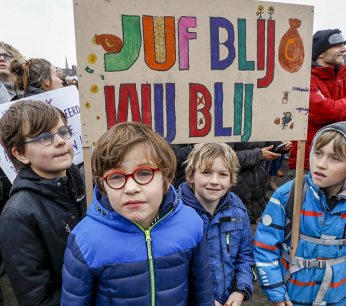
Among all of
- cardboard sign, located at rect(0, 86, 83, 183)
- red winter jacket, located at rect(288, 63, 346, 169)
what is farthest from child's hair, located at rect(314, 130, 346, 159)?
cardboard sign, located at rect(0, 86, 83, 183)

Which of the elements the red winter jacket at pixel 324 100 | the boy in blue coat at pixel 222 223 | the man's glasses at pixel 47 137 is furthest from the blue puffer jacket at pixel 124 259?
the red winter jacket at pixel 324 100

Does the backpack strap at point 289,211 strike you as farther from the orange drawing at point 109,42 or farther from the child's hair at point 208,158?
the orange drawing at point 109,42

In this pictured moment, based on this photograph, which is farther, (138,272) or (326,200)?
(326,200)

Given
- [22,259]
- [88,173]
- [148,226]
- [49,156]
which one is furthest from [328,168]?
[22,259]

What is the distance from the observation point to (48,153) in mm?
1323

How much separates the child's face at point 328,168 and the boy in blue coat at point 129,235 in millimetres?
787

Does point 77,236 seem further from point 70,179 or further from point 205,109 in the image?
point 205,109

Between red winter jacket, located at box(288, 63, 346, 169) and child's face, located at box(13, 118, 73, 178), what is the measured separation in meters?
1.91

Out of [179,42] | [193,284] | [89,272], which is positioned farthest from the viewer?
[179,42]

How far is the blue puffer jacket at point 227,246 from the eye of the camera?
162 cm

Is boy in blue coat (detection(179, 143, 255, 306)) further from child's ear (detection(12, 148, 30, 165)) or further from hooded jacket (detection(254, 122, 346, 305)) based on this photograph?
child's ear (detection(12, 148, 30, 165))

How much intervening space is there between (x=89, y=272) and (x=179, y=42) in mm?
1081

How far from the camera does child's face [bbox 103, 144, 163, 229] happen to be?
1.03 metres

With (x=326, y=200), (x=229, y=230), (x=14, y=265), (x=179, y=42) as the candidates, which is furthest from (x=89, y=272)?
(x=326, y=200)
